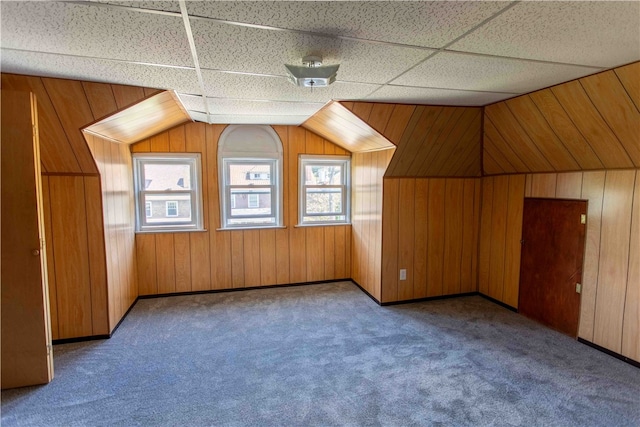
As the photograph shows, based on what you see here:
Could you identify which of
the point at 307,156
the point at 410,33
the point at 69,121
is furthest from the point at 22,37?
the point at 307,156

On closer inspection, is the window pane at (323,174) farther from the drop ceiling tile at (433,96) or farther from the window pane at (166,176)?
the drop ceiling tile at (433,96)

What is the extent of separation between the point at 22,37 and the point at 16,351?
213 cm

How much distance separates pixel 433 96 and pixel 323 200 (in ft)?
7.39

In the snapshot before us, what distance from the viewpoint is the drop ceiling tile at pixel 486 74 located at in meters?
2.06

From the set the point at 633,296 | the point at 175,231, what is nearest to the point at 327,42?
the point at 633,296

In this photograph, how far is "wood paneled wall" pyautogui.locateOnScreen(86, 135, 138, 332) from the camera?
3.06 m

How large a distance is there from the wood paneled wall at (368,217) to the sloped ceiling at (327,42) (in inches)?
53.4

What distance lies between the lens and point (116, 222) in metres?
3.41

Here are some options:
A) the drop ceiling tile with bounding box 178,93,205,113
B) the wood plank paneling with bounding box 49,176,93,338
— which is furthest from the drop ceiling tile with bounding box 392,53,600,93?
the wood plank paneling with bounding box 49,176,93,338

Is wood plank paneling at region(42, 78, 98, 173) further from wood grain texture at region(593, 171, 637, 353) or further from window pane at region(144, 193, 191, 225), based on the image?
wood grain texture at region(593, 171, 637, 353)

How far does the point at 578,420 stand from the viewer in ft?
6.63

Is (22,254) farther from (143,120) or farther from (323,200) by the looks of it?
(323,200)

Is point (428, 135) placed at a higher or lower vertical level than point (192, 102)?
lower

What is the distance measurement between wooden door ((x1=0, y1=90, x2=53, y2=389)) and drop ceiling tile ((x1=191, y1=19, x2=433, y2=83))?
135 cm
